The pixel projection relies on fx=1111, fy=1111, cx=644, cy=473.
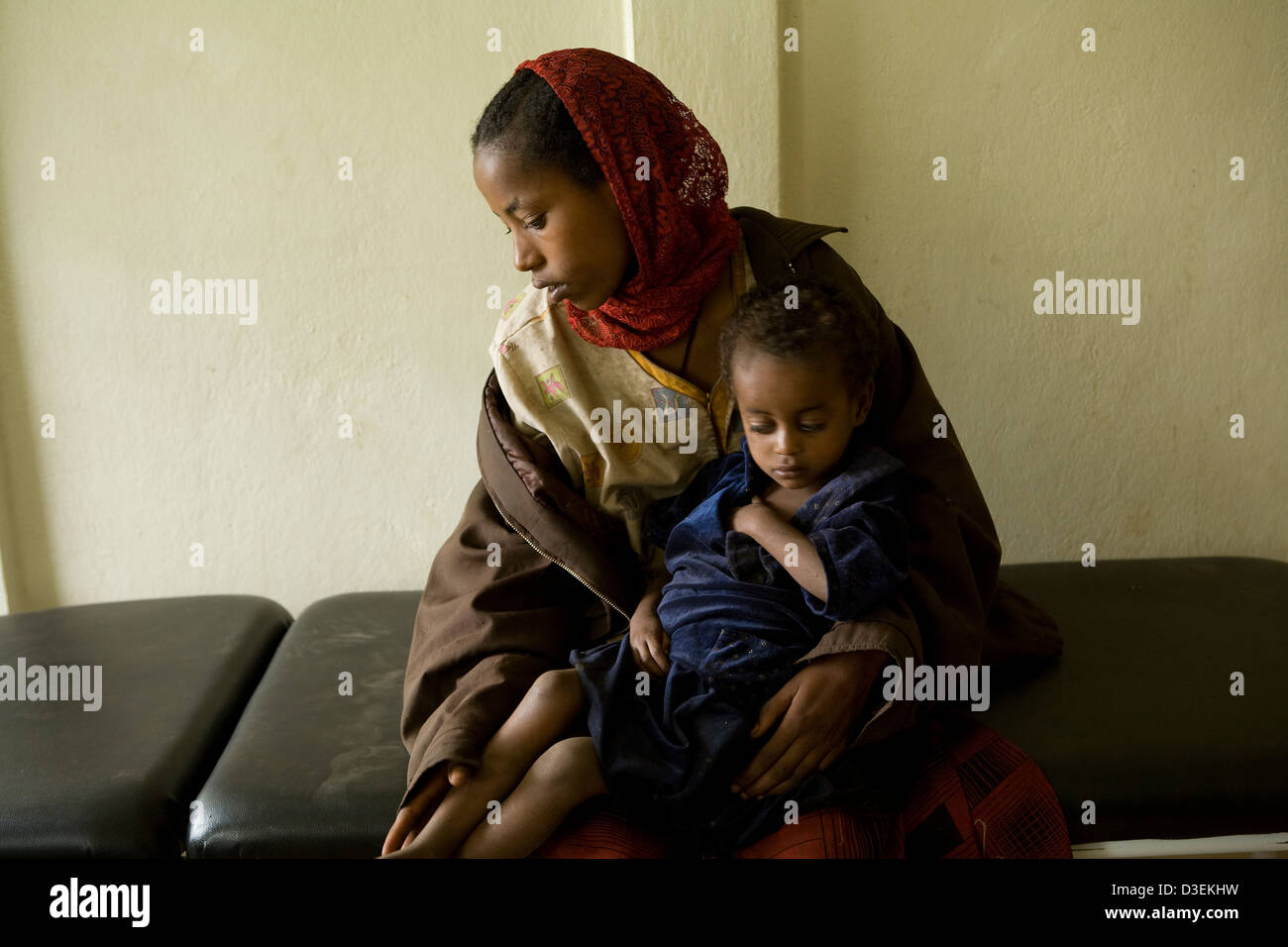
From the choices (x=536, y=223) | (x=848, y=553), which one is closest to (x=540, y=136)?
(x=536, y=223)

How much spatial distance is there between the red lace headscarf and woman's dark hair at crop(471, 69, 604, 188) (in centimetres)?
2

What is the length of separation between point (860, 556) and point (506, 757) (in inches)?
24.5

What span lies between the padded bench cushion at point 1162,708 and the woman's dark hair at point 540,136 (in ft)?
3.84

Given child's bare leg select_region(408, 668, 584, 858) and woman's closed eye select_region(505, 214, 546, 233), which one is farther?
woman's closed eye select_region(505, 214, 546, 233)

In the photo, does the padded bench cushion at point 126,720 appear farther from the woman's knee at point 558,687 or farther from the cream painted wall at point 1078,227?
the cream painted wall at point 1078,227

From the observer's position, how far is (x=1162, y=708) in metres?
1.94

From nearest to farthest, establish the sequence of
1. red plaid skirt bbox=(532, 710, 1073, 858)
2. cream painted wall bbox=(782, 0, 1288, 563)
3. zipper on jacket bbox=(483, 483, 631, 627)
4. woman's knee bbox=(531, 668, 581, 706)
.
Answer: red plaid skirt bbox=(532, 710, 1073, 858) → woman's knee bbox=(531, 668, 581, 706) → zipper on jacket bbox=(483, 483, 631, 627) → cream painted wall bbox=(782, 0, 1288, 563)

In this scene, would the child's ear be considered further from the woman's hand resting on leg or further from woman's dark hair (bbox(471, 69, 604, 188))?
the woman's hand resting on leg

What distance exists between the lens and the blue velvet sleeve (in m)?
1.65

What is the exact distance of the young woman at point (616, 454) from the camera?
5.54ft

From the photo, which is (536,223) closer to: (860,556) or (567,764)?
(860,556)

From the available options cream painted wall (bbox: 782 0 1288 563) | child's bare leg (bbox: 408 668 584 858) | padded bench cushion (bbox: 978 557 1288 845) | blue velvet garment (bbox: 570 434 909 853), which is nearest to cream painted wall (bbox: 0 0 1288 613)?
cream painted wall (bbox: 782 0 1288 563)

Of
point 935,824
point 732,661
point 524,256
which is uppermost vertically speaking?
point 524,256
